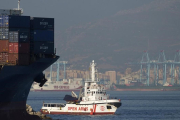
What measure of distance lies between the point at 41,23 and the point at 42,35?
4.63 ft

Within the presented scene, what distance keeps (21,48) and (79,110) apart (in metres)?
26.8

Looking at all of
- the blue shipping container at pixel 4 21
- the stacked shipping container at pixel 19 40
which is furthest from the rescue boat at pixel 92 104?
the blue shipping container at pixel 4 21

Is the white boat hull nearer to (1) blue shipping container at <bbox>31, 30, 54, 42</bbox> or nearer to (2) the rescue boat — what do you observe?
(2) the rescue boat

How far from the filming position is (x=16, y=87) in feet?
191

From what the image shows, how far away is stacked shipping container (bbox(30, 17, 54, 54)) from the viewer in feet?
188

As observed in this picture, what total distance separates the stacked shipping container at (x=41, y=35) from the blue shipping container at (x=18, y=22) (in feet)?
4.73

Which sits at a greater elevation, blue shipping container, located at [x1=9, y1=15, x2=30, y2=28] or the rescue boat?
blue shipping container, located at [x1=9, y1=15, x2=30, y2=28]

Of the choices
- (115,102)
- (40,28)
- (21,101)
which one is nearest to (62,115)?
(115,102)

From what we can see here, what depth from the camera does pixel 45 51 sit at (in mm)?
58094

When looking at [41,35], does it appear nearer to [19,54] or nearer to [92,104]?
[19,54]

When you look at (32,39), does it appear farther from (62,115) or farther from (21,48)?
(62,115)

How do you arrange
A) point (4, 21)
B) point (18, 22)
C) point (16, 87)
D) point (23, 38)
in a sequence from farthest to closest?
point (16, 87), point (18, 22), point (23, 38), point (4, 21)

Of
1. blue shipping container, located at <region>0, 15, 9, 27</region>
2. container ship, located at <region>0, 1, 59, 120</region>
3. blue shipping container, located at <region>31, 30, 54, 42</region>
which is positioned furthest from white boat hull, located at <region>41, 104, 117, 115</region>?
blue shipping container, located at <region>0, 15, 9, 27</region>

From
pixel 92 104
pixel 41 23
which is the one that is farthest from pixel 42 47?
pixel 92 104
